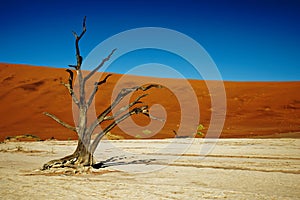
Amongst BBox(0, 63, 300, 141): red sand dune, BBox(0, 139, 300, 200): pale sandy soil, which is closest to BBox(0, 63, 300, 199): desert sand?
BBox(0, 139, 300, 200): pale sandy soil

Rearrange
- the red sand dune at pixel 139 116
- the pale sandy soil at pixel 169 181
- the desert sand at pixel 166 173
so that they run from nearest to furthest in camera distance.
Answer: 1. the pale sandy soil at pixel 169 181
2. the desert sand at pixel 166 173
3. the red sand dune at pixel 139 116

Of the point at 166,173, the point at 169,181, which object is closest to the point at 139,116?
the point at 166,173

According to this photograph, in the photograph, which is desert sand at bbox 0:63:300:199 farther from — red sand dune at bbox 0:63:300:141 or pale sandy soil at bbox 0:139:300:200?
red sand dune at bbox 0:63:300:141

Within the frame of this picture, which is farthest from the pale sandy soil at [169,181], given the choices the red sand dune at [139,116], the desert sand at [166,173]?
the red sand dune at [139,116]

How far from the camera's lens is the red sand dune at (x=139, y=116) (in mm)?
32406

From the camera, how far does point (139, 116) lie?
144 feet

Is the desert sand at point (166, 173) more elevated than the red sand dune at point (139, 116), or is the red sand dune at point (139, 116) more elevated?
the red sand dune at point (139, 116)

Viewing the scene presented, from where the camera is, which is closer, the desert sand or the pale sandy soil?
the pale sandy soil

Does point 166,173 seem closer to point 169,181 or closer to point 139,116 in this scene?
point 169,181

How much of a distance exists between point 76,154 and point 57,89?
46.7 meters

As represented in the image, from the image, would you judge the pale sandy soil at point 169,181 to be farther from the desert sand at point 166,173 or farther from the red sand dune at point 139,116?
the red sand dune at point 139,116

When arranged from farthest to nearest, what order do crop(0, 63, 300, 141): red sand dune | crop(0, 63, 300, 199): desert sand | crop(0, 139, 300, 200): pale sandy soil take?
crop(0, 63, 300, 141): red sand dune < crop(0, 63, 300, 199): desert sand < crop(0, 139, 300, 200): pale sandy soil

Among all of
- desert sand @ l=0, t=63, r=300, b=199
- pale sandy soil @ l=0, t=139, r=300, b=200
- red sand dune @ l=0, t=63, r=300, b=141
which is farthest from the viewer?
red sand dune @ l=0, t=63, r=300, b=141

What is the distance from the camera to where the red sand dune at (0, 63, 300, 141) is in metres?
32.4
